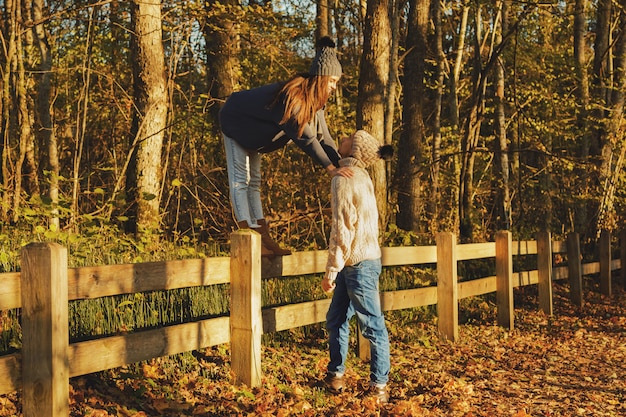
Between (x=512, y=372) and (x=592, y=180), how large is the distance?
1029 cm

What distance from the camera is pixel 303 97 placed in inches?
232

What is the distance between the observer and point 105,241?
8.32 m

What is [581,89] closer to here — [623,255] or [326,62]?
[623,255]

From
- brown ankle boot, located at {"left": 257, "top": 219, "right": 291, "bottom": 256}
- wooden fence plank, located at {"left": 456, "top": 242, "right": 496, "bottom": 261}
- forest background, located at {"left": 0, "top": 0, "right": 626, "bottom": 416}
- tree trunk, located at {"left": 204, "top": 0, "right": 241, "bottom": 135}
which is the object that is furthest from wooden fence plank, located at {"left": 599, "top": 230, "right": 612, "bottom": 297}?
brown ankle boot, located at {"left": 257, "top": 219, "right": 291, "bottom": 256}

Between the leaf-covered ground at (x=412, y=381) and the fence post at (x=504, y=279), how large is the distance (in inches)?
10.6

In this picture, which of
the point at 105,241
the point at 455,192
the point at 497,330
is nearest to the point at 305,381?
the point at 105,241

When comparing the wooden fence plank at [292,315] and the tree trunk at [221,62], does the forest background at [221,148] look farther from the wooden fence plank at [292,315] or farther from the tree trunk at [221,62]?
the wooden fence plank at [292,315]

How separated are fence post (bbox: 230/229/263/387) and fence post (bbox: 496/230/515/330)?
5200 mm

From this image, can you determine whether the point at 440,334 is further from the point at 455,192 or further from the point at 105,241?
the point at 455,192

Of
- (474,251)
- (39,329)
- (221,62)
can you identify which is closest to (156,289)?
(39,329)

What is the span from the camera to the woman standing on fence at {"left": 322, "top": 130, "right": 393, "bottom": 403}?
5.71m

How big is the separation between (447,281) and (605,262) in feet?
21.9

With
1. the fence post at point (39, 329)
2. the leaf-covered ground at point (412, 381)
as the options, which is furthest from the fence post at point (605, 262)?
the fence post at point (39, 329)

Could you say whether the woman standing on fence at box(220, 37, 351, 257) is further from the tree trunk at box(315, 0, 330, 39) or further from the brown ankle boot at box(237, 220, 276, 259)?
the tree trunk at box(315, 0, 330, 39)
